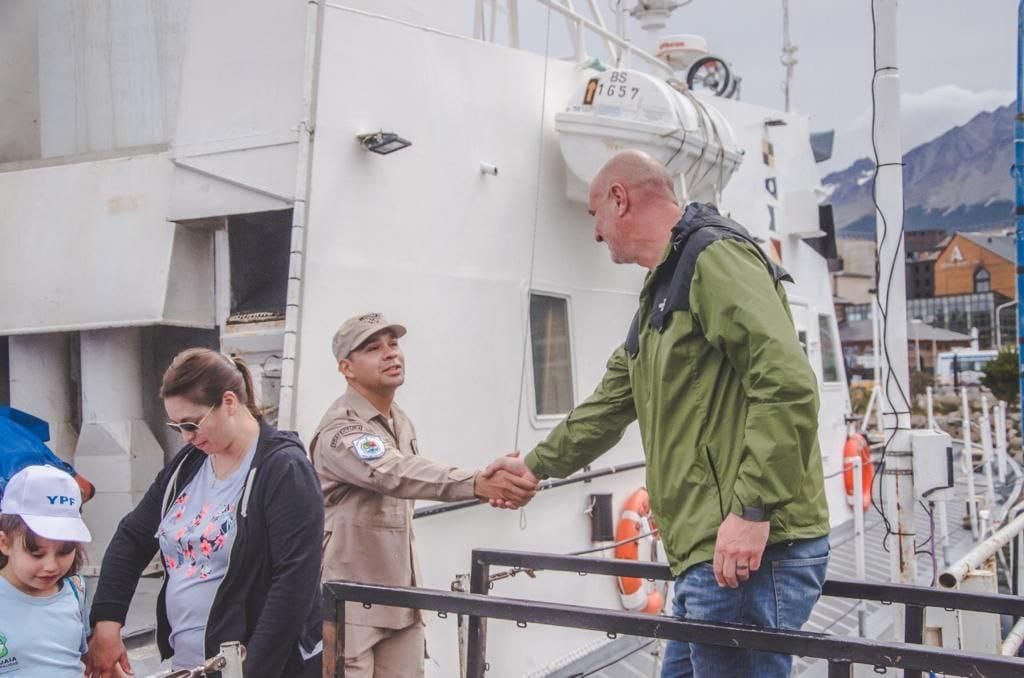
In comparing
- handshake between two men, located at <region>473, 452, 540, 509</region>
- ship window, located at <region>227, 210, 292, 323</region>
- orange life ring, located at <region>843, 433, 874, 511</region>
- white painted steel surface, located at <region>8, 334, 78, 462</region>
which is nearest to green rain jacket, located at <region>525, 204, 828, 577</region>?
handshake between two men, located at <region>473, 452, 540, 509</region>

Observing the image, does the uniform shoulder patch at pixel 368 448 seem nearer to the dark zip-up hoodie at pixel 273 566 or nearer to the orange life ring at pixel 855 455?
the dark zip-up hoodie at pixel 273 566

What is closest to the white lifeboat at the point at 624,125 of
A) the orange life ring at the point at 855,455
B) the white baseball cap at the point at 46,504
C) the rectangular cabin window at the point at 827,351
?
the white baseball cap at the point at 46,504

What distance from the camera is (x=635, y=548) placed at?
5.47 meters

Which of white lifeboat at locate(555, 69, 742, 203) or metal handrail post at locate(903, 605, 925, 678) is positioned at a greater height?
white lifeboat at locate(555, 69, 742, 203)

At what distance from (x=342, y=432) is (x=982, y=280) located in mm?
99242

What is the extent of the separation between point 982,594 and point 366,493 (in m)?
1.82

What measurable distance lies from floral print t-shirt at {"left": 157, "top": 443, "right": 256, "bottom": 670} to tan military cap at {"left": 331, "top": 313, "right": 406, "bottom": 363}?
752 millimetres

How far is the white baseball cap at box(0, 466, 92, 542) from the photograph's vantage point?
90.3 inches

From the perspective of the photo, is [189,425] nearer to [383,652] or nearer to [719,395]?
[383,652]

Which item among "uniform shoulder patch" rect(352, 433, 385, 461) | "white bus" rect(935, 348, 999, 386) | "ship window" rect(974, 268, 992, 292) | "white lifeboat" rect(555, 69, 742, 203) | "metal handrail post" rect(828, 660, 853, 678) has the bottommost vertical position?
"metal handrail post" rect(828, 660, 853, 678)

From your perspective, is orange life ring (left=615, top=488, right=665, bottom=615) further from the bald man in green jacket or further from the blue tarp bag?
the bald man in green jacket

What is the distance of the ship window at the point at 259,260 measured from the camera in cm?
428

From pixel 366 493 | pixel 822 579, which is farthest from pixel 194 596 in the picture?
pixel 822 579

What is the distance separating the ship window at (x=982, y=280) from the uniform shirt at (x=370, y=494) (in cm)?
9675
